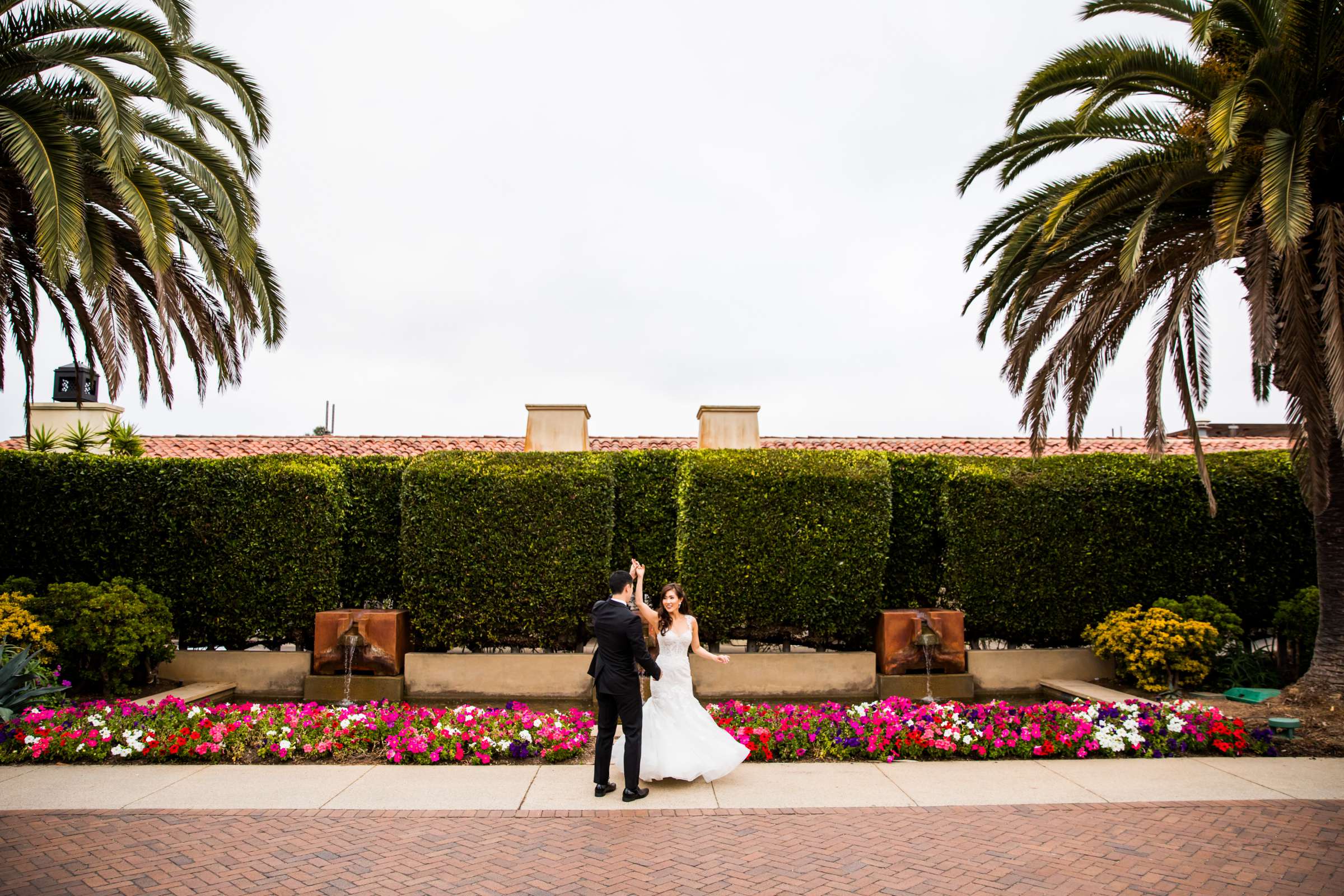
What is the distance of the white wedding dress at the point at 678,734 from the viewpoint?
6.47m

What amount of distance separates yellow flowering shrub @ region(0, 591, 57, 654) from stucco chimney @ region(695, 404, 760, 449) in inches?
373

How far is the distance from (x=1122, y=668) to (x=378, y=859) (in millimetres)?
8872

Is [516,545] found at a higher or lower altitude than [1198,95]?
lower

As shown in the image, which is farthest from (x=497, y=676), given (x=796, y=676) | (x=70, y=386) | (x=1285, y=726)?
(x=70, y=386)

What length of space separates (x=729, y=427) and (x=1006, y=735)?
789 cm

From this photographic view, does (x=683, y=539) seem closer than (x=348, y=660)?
No

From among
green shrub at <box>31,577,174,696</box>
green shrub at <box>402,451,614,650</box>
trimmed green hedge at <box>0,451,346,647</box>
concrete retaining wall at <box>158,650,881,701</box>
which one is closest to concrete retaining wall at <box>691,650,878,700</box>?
concrete retaining wall at <box>158,650,881,701</box>

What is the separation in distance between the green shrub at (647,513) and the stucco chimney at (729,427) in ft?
11.3

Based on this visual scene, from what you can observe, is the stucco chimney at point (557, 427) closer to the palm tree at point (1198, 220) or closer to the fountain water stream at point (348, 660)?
the fountain water stream at point (348, 660)

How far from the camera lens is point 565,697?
10.5m

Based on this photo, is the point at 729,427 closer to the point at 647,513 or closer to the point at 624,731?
the point at 647,513

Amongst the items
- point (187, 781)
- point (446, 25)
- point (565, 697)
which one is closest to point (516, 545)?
point (565, 697)

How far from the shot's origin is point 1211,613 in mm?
10047

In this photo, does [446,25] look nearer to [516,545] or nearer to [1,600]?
[516,545]
